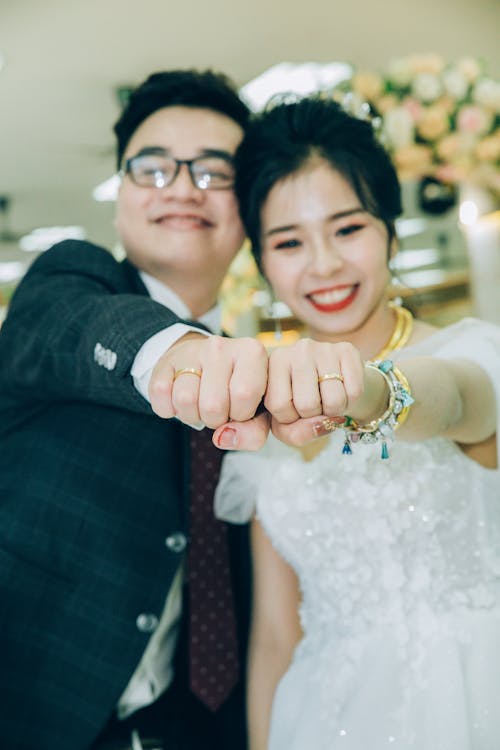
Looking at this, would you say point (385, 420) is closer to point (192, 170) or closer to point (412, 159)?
point (192, 170)

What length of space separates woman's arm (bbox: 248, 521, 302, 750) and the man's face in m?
0.57

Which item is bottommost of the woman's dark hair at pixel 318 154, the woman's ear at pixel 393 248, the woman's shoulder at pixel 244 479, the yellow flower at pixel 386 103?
the woman's shoulder at pixel 244 479

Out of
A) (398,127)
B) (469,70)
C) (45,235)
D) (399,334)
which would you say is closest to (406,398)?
(399,334)

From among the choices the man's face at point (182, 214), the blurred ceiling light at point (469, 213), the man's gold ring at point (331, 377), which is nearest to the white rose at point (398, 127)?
the blurred ceiling light at point (469, 213)

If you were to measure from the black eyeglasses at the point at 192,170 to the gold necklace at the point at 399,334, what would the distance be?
48cm

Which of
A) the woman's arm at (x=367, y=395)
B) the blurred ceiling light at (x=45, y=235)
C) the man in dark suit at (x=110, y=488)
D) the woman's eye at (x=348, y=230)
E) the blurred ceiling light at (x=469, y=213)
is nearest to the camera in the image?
the woman's arm at (x=367, y=395)

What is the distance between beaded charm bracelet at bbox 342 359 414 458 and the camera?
2.64 feet

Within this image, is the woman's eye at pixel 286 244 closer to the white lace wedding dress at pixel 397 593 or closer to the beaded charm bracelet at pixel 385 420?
the white lace wedding dress at pixel 397 593

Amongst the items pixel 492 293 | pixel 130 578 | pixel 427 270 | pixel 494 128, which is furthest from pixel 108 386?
pixel 427 270

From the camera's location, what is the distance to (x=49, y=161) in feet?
19.8

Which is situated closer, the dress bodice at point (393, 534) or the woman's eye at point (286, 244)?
the dress bodice at point (393, 534)

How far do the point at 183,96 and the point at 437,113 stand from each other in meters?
1.25

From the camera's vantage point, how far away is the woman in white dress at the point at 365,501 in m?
1.04

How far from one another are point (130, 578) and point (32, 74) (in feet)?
13.3
